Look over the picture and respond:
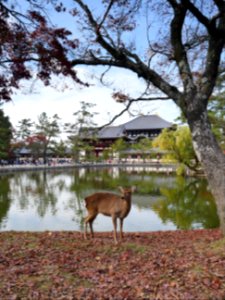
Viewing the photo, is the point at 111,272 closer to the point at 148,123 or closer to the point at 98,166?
the point at 98,166

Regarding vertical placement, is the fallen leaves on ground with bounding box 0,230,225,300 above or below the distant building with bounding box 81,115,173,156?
below

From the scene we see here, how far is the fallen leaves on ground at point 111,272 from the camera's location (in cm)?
325

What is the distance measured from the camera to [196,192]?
799 inches

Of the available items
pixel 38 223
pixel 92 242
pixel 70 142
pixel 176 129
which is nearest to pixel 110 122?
pixel 92 242

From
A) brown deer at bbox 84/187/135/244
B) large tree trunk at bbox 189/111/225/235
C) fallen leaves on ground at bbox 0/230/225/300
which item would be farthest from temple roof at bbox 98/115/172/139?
fallen leaves on ground at bbox 0/230/225/300

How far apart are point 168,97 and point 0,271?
12.2ft

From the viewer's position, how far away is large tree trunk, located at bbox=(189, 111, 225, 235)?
17.3 feet

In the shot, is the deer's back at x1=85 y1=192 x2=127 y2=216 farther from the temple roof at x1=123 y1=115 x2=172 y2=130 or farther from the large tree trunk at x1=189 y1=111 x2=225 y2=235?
the temple roof at x1=123 y1=115 x2=172 y2=130

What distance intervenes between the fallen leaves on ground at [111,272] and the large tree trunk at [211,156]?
0.79 meters

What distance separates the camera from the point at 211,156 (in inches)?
208

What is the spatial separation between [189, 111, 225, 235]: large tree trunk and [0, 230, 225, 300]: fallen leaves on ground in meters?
0.79

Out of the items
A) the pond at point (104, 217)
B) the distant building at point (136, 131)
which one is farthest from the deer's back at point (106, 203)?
the distant building at point (136, 131)

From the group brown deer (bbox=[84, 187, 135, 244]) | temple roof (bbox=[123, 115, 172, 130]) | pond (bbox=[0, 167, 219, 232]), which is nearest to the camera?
brown deer (bbox=[84, 187, 135, 244])

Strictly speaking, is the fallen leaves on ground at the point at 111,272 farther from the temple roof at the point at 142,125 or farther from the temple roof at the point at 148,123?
the temple roof at the point at 148,123
